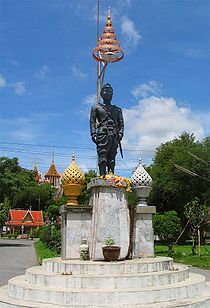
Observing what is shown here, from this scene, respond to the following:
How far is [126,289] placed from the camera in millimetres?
7328

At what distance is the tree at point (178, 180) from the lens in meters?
34.7

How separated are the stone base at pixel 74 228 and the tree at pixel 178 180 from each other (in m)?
25.7

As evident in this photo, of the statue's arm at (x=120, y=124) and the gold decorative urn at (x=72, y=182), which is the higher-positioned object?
the statue's arm at (x=120, y=124)

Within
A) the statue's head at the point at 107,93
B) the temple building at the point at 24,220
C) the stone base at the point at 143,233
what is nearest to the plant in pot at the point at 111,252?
the stone base at the point at 143,233

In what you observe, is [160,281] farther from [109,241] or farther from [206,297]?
[109,241]

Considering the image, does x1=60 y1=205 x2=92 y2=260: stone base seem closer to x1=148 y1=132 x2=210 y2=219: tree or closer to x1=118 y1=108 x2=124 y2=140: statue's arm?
x1=118 y1=108 x2=124 y2=140: statue's arm

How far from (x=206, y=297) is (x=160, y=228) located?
15.5 meters

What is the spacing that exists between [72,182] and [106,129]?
1771 millimetres

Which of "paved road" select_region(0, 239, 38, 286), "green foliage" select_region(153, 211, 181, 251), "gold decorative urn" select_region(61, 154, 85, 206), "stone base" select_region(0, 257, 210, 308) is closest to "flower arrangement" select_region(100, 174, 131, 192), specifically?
"gold decorative urn" select_region(61, 154, 85, 206)

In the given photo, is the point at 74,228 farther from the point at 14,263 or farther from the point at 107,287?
the point at 14,263

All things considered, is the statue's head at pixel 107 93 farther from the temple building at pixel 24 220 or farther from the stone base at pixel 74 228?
the temple building at pixel 24 220

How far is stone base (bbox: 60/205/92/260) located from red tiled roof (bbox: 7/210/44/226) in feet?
178

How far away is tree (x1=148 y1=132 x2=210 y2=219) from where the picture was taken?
114 feet

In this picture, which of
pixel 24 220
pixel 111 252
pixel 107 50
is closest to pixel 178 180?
pixel 107 50
